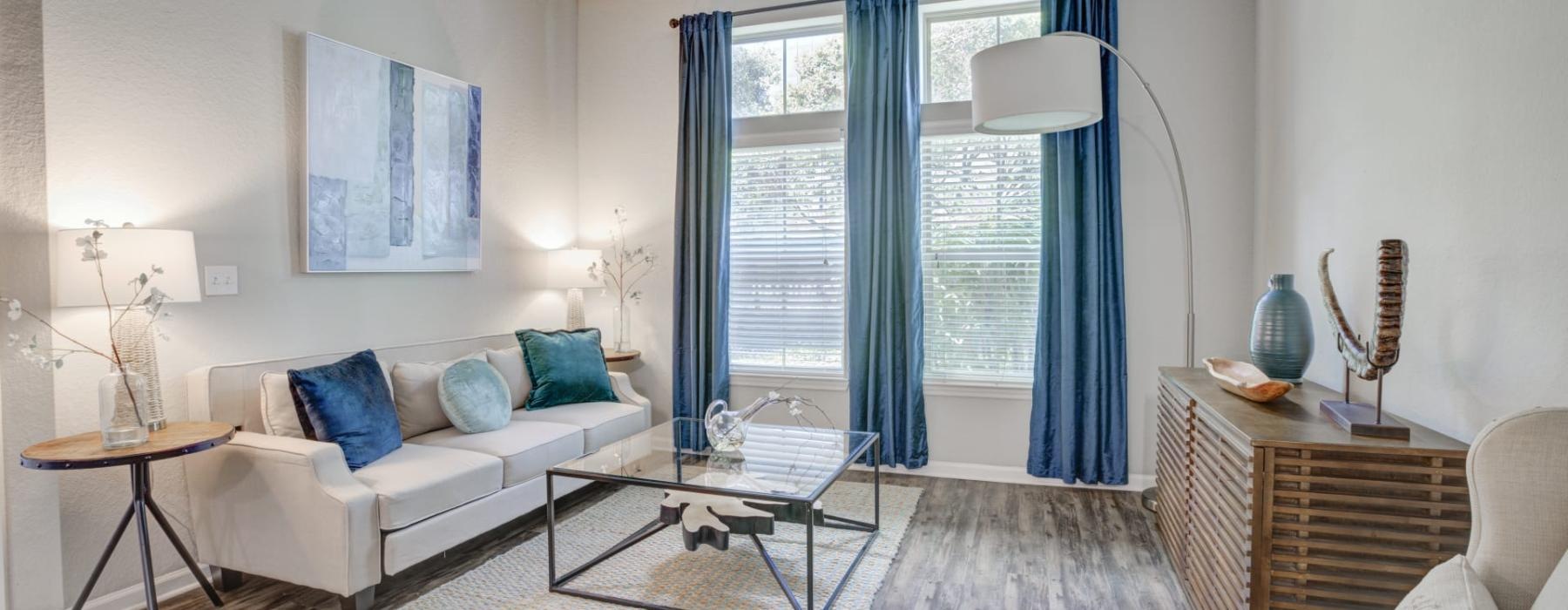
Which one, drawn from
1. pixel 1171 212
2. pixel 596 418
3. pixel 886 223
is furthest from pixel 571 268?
pixel 1171 212

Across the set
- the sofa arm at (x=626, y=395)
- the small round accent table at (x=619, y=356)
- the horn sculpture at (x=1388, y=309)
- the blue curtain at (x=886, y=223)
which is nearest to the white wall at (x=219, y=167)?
the small round accent table at (x=619, y=356)

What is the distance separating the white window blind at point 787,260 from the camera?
456cm

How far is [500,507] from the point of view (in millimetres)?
3105

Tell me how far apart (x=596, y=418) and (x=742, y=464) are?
3.93 ft

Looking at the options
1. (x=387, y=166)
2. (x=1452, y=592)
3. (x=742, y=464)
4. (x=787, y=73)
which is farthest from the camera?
→ (x=787, y=73)

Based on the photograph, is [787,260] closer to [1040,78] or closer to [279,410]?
[1040,78]

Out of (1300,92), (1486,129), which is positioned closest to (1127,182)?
(1300,92)

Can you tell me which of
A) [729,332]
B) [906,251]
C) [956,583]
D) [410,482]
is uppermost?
[906,251]

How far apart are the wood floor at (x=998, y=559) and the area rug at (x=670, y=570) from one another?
9cm

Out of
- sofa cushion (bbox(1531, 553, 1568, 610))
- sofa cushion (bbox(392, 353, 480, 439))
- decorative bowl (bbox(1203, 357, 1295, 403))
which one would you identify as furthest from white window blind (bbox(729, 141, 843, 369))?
sofa cushion (bbox(1531, 553, 1568, 610))

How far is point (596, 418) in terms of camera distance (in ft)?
12.5

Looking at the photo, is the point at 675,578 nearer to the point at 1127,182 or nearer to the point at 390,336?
the point at 390,336

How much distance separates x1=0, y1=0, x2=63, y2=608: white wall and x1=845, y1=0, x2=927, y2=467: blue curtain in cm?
335

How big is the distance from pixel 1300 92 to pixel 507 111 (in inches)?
158
